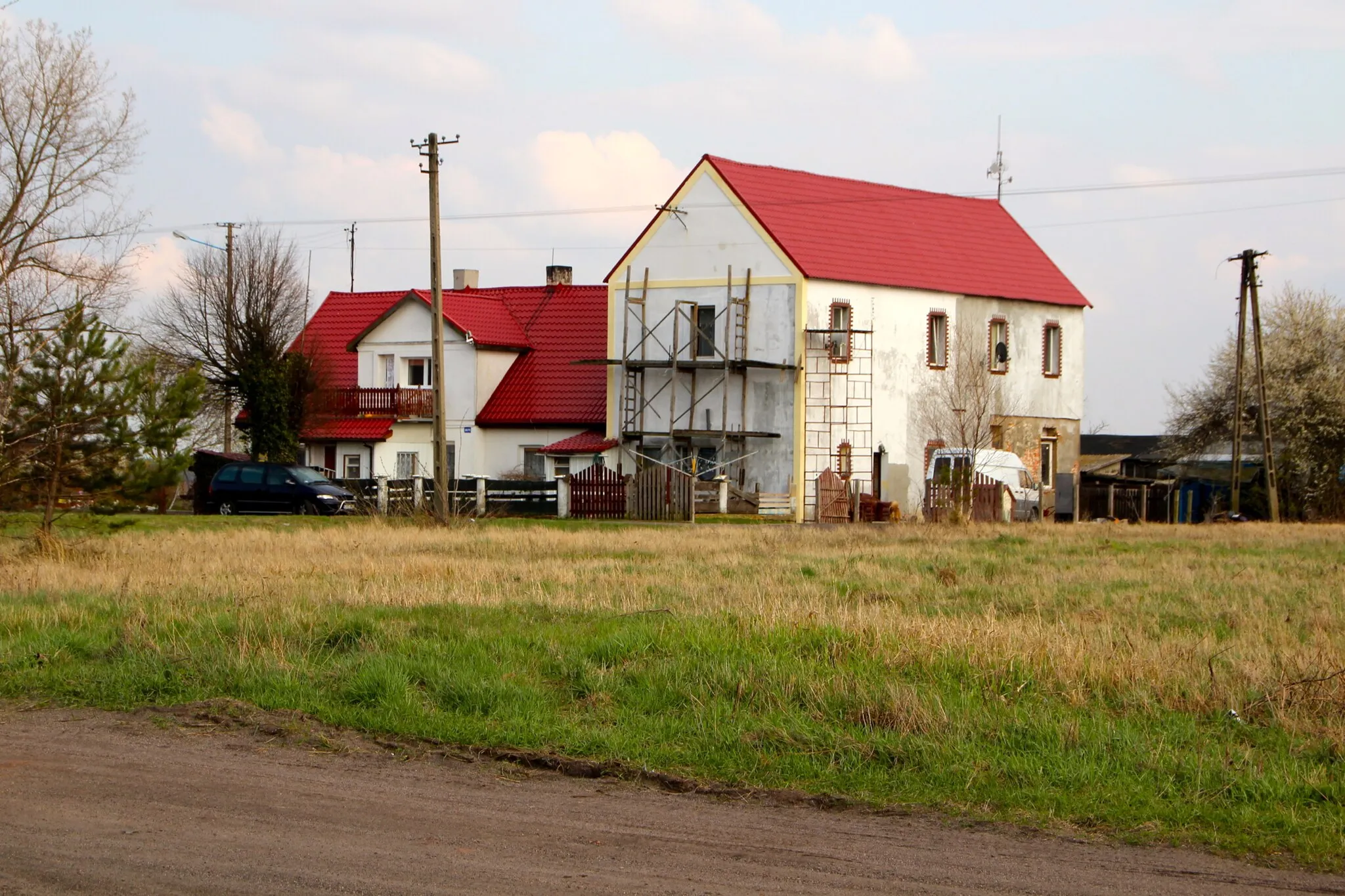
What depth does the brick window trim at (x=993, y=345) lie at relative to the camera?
50.2 metres

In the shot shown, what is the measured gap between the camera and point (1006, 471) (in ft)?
147

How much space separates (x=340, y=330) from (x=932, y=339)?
77.2 ft

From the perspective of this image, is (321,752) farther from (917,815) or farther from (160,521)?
(160,521)

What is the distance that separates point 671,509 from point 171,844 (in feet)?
117

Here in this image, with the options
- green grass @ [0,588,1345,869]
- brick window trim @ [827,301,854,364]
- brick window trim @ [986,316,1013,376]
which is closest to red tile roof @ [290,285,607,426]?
brick window trim @ [827,301,854,364]

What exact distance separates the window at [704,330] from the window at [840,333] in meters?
3.93

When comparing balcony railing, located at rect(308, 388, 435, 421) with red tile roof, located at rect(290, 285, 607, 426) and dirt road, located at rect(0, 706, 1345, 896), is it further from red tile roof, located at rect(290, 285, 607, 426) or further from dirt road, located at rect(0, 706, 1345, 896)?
dirt road, located at rect(0, 706, 1345, 896)

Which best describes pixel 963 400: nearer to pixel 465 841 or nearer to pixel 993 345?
pixel 993 345

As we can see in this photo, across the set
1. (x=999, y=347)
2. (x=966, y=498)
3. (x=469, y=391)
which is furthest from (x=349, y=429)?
(x=966, y=498)

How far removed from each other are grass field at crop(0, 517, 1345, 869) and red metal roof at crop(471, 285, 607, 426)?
30318 mm

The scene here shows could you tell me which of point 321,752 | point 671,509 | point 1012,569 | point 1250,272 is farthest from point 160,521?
point 1250,272

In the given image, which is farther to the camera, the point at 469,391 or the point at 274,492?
the point at 469,391

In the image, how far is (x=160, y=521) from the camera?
35500 millimetres

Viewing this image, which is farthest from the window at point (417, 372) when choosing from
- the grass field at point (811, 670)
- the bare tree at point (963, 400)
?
the grass field at point (811, 670)
